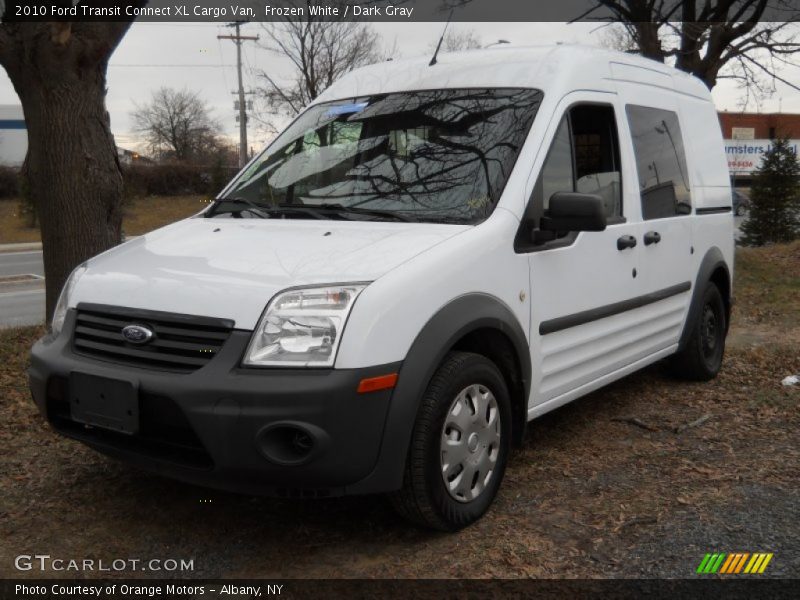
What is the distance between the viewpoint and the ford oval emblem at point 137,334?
3045 millimetres

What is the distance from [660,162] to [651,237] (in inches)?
23.9

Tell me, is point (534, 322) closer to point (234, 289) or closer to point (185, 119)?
point (234, 289)

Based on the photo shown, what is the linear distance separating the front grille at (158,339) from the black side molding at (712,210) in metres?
3.79

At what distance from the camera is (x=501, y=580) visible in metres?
2.99

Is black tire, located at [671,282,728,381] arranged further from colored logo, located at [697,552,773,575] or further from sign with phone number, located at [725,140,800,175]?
sign with phone number, located at [725,140,800,175]

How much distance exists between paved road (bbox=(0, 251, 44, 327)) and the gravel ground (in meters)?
5.90

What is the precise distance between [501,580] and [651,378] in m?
3.56

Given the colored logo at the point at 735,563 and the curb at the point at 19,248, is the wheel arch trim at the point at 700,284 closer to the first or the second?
the colored logo at the point at 735,563

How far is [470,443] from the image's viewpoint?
3.37 meters

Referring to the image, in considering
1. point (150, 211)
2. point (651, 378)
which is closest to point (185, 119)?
point (150, 211)

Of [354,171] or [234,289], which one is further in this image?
[354,171]

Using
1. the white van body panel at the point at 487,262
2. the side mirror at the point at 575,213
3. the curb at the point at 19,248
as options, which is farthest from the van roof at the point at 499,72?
the curb at the point at 19,248

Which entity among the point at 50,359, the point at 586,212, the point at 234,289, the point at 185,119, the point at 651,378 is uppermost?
the point at 185,119

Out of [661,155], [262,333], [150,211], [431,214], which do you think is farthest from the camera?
[150,211]
